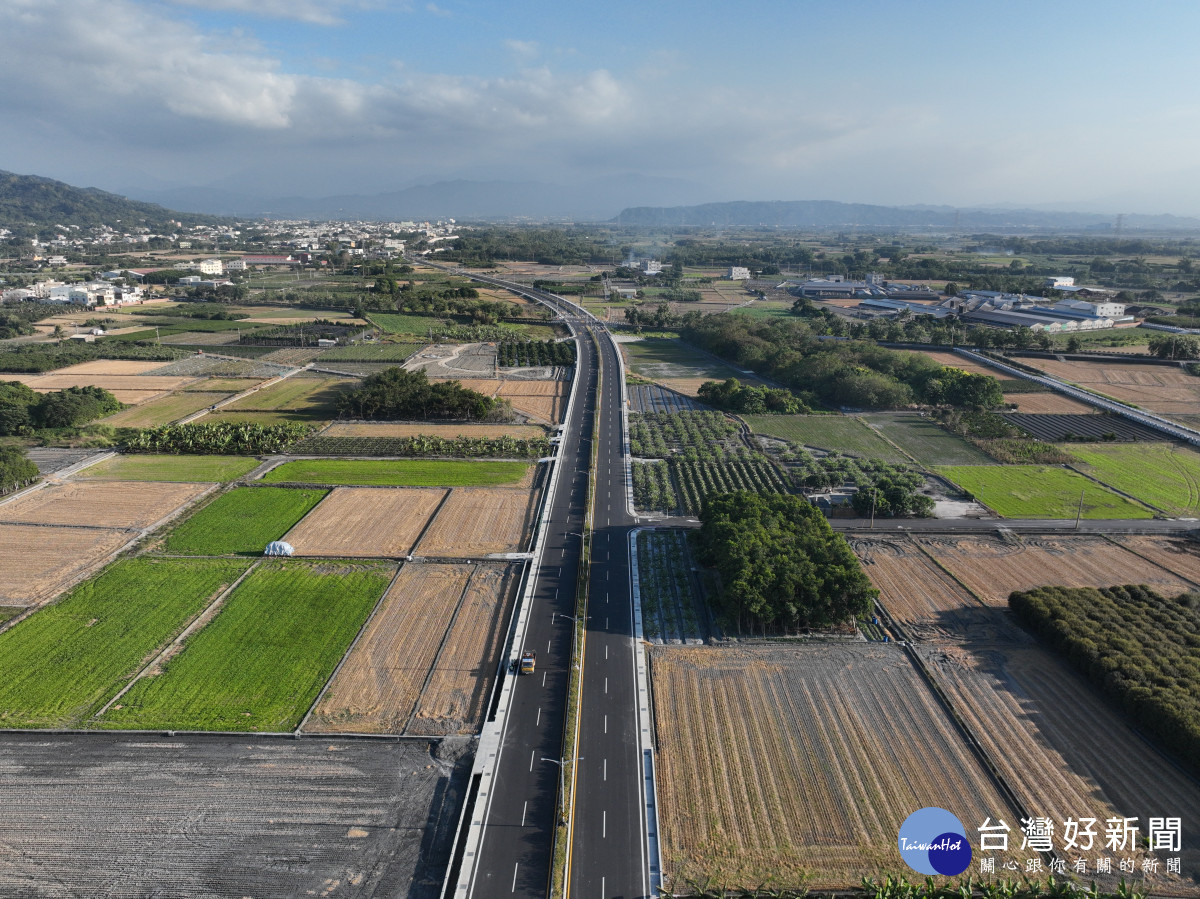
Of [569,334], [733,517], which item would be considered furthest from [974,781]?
[569,334]

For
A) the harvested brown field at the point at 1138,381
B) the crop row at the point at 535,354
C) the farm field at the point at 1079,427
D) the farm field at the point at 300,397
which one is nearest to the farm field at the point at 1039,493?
the farm field at the point at 1079,427

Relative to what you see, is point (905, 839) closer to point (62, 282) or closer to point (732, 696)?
point (732, 696)

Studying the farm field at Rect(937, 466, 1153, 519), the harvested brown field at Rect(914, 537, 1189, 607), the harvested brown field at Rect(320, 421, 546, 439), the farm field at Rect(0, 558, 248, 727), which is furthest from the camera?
the harvested brown field at Rect(320, 421, 546, 439)

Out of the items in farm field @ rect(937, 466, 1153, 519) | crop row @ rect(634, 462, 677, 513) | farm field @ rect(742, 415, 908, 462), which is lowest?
farm field @ rect(937, 466, 1153, 519)

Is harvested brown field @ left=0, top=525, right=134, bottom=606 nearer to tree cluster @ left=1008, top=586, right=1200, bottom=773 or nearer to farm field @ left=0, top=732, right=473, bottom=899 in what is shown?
farm field @ left=0, top=732, right=473, bottom=899

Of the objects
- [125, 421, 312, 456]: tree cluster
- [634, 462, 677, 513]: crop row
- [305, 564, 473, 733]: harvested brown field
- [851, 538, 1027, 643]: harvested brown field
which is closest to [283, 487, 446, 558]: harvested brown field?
[305, 564, 473, 733]: harvested brown field

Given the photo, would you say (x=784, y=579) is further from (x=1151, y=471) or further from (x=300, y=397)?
(x=300, y=397)

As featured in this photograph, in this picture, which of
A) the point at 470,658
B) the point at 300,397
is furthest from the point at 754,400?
the point at 300,397
